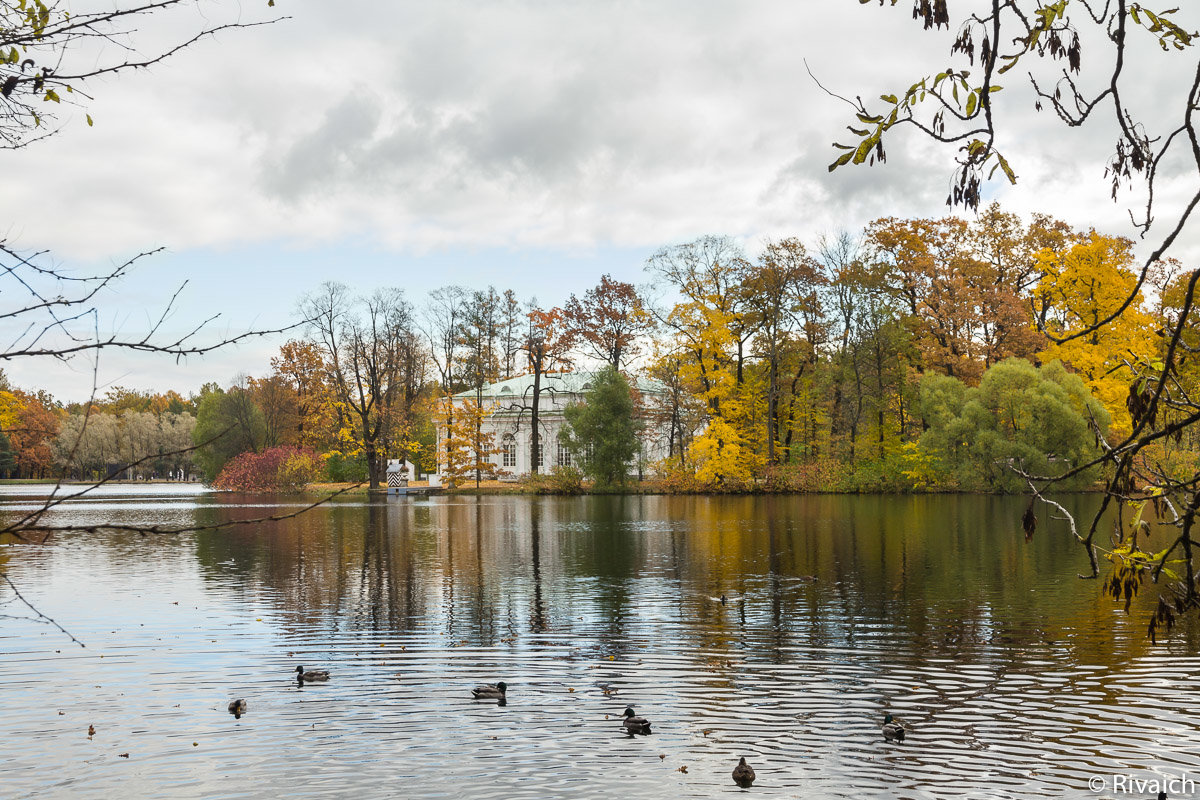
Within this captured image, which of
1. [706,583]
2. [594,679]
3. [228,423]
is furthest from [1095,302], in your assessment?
[228,423]

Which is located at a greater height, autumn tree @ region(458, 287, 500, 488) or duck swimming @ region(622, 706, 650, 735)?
autumn tree @ region(458, 287, 500, 488)

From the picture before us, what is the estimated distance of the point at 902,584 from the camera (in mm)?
18156

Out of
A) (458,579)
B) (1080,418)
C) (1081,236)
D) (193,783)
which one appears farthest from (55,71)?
(1081,236)

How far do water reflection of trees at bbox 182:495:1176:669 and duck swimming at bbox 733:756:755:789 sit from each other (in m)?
4.45

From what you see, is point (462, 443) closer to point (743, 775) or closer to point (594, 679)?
point (594, 679)

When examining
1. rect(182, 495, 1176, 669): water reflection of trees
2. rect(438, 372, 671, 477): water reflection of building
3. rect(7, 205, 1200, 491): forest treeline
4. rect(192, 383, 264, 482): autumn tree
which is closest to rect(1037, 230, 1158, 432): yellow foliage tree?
rect(7, 205, 1200, 491): forest treeline

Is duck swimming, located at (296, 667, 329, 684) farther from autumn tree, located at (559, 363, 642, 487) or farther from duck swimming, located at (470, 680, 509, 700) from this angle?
autumn tree, located at (559, 363, 642, 487)

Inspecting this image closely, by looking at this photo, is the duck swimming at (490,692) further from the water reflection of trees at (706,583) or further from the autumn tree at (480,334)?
the autumn tree at (480,334)

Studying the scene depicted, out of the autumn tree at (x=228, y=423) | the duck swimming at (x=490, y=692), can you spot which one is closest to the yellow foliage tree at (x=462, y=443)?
the autumn tree at (x=228, y=423)

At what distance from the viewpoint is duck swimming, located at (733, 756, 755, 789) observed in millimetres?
7590

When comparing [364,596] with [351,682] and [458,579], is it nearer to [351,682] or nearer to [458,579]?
[458,579]

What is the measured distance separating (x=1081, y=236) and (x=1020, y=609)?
168 ft

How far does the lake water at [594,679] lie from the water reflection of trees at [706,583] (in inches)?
3.9

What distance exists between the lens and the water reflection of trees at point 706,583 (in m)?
13.4
